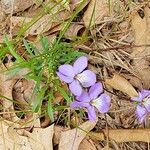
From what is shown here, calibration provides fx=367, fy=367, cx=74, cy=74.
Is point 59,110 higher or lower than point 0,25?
lower

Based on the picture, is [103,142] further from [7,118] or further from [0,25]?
[0,25]

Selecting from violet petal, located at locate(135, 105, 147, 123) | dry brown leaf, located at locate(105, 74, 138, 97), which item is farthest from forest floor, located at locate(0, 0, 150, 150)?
Result: violet petal, located at locate(135, 105, 147, 123)

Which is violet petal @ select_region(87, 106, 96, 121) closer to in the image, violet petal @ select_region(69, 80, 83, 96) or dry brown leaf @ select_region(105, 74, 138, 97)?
violet petal @ select_region(69, 80, 83, 96)

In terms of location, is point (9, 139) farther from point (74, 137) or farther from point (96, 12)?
point (96, 12)

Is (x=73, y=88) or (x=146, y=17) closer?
(x=73, y=88)

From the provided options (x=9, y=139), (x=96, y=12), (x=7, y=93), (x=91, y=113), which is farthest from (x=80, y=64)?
(x=9, y=139)

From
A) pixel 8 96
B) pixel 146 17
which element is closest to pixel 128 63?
pixel 146 17

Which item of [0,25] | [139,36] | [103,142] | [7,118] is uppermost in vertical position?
[0,25]
